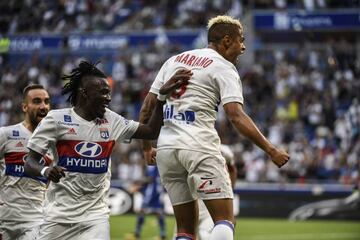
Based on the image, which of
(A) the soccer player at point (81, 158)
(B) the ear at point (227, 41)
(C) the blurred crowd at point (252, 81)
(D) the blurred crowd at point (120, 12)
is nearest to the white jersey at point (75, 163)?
(A) the soccer player at point (81, 158)

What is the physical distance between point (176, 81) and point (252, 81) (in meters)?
20.8

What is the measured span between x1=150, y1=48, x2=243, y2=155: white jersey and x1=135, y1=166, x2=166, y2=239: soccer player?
10.5 m

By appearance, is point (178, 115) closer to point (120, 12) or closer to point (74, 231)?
point (74, 231)

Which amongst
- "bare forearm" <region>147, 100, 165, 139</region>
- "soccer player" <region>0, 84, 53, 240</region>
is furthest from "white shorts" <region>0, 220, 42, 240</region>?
"bare forearm" <region>147, 100, 165, 139</region>

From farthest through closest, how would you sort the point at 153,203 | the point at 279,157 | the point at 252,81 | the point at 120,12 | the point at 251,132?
the point at 120,12 → the point at 252,81 → the point at 153,203 → the point at 251,132 → the point at 279,157

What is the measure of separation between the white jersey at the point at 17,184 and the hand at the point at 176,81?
1.61 metres

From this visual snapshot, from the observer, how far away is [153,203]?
730 inches

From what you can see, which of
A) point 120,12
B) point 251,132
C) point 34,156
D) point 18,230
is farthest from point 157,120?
point 120,12

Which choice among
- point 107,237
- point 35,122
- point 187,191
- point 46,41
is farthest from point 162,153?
point 46,41

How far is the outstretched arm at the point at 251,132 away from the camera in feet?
22.7

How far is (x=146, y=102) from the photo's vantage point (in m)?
8.00

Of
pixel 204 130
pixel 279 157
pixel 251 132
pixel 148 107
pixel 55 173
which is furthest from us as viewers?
pixel 148 107

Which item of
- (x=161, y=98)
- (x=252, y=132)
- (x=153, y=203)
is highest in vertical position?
(x=161, y=98)

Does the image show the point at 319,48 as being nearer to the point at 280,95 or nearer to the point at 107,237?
the point at 280,95
